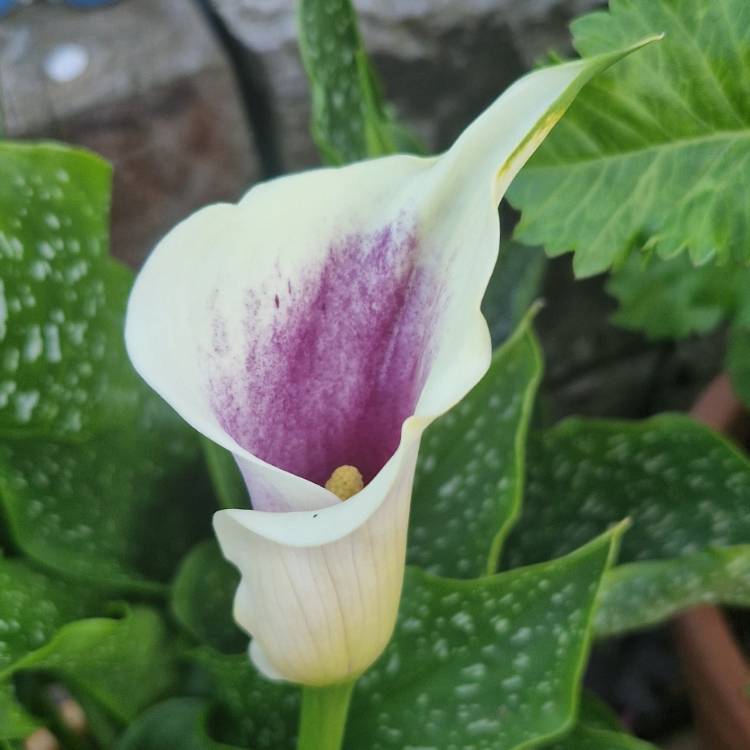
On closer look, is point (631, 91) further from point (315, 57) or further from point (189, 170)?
point (189, 170)

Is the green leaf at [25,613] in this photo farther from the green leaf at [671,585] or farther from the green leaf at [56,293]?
the green leaf at [671,585]

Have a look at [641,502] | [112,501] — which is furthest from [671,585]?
[112,501]

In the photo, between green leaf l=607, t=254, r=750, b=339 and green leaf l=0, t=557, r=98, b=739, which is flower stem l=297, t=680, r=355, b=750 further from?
green leaf l=607, t=254, r=750, b=339

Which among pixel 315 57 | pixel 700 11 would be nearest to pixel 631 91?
pixel 700 11

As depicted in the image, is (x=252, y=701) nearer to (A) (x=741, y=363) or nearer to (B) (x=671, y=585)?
(B) (x=671, y=585)

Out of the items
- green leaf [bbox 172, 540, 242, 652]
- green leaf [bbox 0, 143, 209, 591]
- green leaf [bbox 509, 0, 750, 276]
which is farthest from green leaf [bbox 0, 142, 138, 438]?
green leaf [bbox 509, 0, 750, 276]

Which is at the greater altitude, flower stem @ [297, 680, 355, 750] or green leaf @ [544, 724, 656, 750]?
flower stem @ [297, 680, 355, 750]

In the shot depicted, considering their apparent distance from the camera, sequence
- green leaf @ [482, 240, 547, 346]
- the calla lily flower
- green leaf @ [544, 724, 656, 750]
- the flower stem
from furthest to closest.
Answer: green leaf @ [482, 240, 547, 346] < green leaf @ [544, 724, 656, 750] < the flower stem < the calla lily flower
